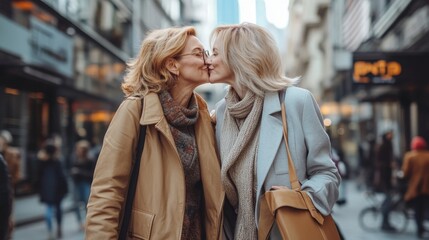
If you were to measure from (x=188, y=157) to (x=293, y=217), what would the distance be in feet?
2.25

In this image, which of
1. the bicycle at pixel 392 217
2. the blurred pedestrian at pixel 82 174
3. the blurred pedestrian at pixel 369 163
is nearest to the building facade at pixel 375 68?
the blurred pedestrian at pixel 369 163

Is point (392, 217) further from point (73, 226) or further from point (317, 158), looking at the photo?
point (317, 158)

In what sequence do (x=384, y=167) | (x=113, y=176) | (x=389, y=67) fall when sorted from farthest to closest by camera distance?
1. (x=384, y=167)
2. (x=389, y=67)
3. (x=113, y=176)

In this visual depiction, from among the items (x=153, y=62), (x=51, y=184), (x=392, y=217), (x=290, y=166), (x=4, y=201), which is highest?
(x=153, y=62)

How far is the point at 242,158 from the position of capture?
350 cm

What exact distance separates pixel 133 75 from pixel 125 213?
767mm

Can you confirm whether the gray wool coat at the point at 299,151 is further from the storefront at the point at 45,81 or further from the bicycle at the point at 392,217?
the storefront at the point at 45,81

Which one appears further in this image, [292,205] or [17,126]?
[17,126]

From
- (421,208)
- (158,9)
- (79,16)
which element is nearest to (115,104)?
(79,16)

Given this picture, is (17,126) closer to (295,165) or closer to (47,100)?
(47,100)

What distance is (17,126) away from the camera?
59.7 ft

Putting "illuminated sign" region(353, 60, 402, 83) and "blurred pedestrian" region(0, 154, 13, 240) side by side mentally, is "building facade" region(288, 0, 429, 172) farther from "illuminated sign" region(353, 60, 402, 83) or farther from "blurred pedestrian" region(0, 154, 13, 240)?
"blurred pedestrian" region(0, 154, 13, 240)

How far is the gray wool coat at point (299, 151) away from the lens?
335 centimetres

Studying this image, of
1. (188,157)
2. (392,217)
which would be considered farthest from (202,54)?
(392,217)
